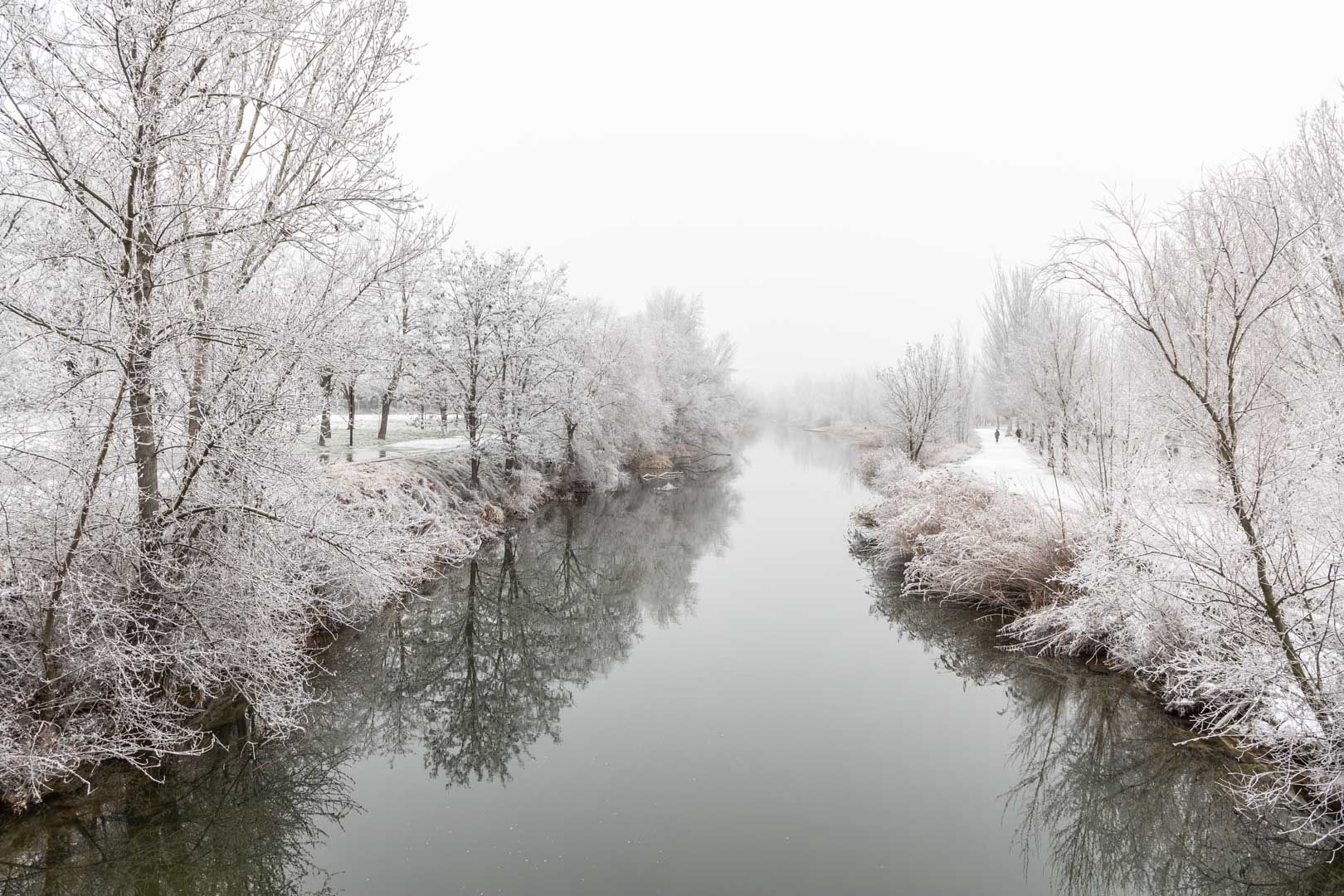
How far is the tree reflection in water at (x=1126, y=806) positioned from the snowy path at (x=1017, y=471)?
3524 mm

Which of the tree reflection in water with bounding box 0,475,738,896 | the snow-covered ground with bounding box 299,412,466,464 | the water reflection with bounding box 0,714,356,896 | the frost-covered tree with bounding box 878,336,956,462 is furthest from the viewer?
the frost-covered tree with bounding box 878,336,956,462

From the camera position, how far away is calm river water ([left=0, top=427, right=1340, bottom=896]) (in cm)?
486

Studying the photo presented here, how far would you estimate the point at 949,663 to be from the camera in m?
9.05

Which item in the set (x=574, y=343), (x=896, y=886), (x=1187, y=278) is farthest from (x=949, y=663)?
(x=574, y=343)

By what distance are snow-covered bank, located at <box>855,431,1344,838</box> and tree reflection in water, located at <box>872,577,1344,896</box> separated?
29cm

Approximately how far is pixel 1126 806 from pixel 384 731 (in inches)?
301

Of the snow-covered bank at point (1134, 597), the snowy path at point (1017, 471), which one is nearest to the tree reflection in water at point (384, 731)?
the snow-covered bank at point (1134, 597)

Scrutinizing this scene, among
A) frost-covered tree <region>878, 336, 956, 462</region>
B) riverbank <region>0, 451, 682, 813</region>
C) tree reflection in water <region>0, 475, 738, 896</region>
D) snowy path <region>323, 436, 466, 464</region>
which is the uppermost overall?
frost-covered tree <region>878, 336, 956, 462</region>

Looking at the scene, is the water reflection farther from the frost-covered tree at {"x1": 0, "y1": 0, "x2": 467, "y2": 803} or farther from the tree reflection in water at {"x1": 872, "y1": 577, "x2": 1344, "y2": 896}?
the tree reflection in water at {"x1": 872, "y1": 577, "x2": 1344, "y2": 896}

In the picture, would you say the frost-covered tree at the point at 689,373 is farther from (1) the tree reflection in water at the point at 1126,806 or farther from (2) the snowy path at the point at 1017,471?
(1) the tree reflection in water at the point at 1126,806

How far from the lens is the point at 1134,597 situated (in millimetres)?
6746

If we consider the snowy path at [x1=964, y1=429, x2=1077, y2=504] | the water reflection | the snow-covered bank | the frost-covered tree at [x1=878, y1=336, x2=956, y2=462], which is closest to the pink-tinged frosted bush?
the snow-covered bank

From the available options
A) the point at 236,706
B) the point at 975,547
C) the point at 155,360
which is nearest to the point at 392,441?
the point at 236,706

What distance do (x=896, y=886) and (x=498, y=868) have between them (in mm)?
3127
